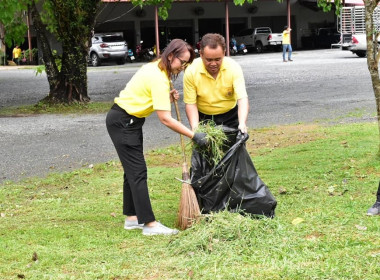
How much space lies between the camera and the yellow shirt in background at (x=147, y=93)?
17.3 feet

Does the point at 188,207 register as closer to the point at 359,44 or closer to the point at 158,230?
the point at 158,230

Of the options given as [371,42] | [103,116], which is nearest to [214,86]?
[371,42]

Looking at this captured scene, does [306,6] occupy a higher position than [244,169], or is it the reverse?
[306,6]

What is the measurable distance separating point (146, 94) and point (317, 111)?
8.31 metres

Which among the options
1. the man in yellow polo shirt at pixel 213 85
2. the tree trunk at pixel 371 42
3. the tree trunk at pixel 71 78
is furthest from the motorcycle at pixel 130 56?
the man in yellow polo shirt at pixel 213 85

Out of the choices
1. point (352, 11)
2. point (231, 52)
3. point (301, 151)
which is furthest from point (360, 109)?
point (231, 52)

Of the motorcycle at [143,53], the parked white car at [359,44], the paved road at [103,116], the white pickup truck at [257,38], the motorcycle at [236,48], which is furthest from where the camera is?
the white pickup truck at [257,38]

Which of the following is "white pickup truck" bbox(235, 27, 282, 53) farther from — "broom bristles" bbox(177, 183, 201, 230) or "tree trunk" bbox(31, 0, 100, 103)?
"broom bristles" bbox(177, 183, 201, 230)

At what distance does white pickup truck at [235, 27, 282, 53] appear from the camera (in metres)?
41.2

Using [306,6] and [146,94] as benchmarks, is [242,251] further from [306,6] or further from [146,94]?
[306,6]

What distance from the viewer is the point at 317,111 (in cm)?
1326

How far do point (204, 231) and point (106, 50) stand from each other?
97.2 ft

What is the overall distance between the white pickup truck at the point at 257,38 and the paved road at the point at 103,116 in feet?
59.2

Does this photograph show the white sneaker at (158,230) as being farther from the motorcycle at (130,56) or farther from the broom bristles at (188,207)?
the motorcycle at (130,56)
